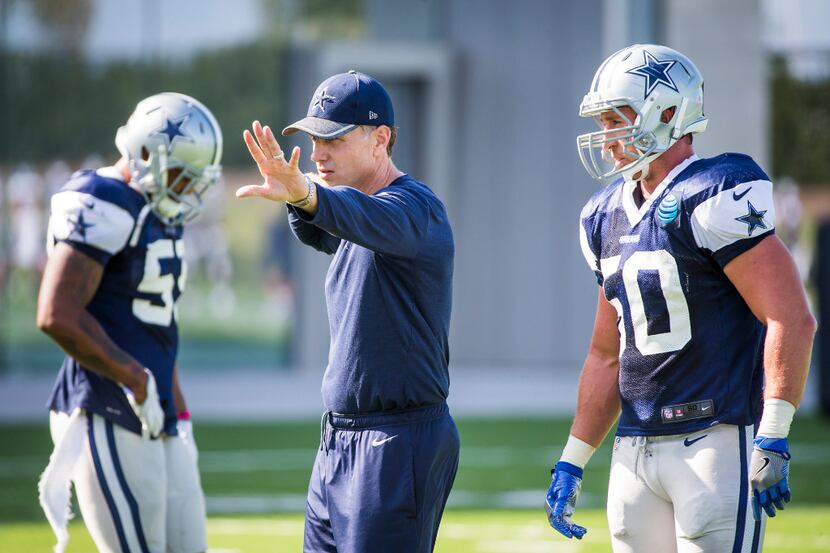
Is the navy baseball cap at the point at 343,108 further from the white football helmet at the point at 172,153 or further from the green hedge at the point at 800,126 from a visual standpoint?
the green hedge at the point at 800,126

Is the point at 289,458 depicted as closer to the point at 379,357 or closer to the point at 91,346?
the point at 91,346

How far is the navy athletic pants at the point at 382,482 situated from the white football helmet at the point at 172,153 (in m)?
1.02

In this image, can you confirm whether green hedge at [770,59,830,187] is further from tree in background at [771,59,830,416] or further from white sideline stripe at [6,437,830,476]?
white sideline stripe at [6,437,830,476]

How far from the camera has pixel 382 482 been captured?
11.6 feet

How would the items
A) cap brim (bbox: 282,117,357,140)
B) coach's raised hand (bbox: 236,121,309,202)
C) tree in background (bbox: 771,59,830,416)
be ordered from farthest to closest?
tree in background (bbox: 771,59,830,416) → cap brim (bbox: 282,117,357,140) → coach's raised hand (bbox: 236,121,309,202)

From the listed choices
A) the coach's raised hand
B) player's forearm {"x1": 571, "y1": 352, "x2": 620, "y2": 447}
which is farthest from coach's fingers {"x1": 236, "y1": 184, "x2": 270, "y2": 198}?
player's forearm {"x1": 571, "y1": 352, "x2": 620, "y2": 447}

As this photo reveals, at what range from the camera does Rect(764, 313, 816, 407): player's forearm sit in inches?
126

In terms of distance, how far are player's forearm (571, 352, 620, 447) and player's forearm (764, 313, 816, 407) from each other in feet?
1.98

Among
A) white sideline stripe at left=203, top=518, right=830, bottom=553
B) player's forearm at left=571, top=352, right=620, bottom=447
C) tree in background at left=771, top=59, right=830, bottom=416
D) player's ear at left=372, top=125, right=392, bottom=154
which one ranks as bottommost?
white sideline stripe at left=203, top=518, right=830, bottom=553

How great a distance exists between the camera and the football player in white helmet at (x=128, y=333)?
13.0 ft

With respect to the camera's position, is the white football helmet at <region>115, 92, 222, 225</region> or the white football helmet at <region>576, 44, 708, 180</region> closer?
the white football helmet at <region>576, 44, 708, 180</region>

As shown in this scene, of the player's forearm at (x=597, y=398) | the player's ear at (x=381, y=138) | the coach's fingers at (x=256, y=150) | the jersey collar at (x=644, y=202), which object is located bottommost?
the player's forearm at (x=597, y=398)

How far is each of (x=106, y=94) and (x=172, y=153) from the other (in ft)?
33.8

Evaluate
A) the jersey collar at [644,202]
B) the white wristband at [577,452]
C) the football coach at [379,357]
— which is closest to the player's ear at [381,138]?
the football coach at [379,357]
